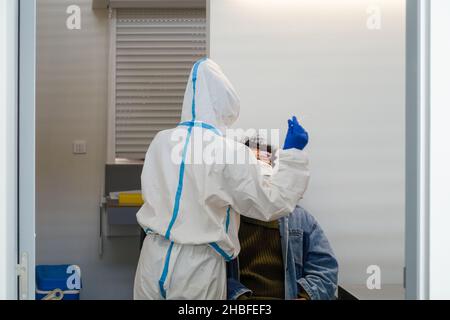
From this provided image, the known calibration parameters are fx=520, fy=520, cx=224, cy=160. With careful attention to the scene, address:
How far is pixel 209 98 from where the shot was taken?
168cm

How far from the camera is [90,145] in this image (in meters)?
3.26

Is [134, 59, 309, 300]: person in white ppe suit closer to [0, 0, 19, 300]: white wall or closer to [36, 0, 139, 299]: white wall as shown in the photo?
[0, 0, 19, 300]: white wall

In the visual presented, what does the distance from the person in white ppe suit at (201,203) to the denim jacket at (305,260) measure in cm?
31

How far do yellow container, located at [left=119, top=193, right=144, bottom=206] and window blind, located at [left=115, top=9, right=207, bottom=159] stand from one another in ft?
1.27

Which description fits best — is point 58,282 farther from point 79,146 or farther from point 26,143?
point 26,143

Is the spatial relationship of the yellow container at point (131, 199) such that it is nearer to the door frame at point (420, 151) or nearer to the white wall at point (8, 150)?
the white wall at point (8, 150)

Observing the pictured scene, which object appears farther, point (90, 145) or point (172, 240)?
point (90, 145)

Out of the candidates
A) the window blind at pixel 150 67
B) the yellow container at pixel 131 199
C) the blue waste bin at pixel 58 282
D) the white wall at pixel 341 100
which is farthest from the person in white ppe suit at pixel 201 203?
the window blind at pixel 150 67
